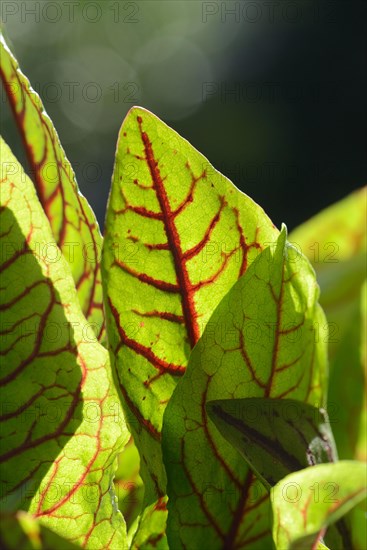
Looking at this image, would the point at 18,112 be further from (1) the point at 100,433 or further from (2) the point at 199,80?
(2) the point at 199,80

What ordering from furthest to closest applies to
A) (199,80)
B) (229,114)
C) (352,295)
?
(199,80), (229,114), (352,295)

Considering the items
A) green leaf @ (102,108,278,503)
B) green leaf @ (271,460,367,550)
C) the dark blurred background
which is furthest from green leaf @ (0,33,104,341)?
the dark blurred background

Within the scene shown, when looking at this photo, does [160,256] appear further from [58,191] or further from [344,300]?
[344,300]

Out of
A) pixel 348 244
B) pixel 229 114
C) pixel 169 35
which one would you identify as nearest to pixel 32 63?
pixel 169 35

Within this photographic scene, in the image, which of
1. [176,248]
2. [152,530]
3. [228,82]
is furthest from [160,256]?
[228,82]

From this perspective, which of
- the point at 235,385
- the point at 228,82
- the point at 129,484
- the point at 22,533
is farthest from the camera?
the point at 228,82

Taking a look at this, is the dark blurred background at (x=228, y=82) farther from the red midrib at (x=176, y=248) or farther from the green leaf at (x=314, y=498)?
the green leaf at (x=314, y=498)
